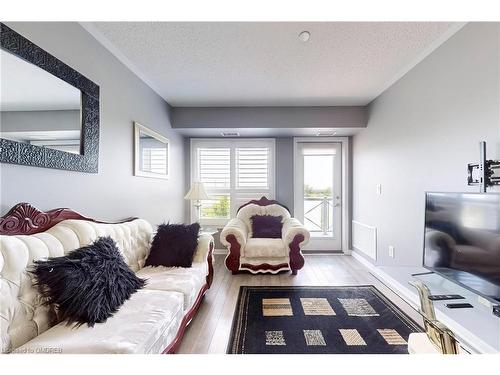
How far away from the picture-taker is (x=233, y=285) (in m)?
3.03

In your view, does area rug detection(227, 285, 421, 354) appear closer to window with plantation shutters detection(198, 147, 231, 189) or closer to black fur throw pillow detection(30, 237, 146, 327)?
black fur throw pillow detection(30, 237, 146, 327)

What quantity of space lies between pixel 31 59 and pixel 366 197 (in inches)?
158

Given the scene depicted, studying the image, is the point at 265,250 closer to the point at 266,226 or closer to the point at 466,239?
the point at 266,226

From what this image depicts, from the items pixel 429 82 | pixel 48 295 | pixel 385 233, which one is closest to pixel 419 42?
pixel 429 82

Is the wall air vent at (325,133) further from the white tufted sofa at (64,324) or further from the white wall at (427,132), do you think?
the white tufted sofa at (64,324)

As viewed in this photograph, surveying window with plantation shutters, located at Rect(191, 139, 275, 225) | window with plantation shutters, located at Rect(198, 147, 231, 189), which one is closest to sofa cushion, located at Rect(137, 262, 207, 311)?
window with plantation shutters, located at Rect(191, 139, 275, 225)

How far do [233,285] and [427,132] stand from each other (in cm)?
269

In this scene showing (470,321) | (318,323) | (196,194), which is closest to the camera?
(470,321)

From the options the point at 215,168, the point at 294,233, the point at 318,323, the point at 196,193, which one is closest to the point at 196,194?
the point at 196,193

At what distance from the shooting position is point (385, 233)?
316 centimetres

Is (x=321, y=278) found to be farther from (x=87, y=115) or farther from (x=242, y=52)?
(x=87, y=115)

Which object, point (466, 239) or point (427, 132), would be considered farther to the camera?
point (427, 132)

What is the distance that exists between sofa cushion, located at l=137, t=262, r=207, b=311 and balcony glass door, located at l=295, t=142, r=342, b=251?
266 cm

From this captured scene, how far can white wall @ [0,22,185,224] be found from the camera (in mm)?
1486
